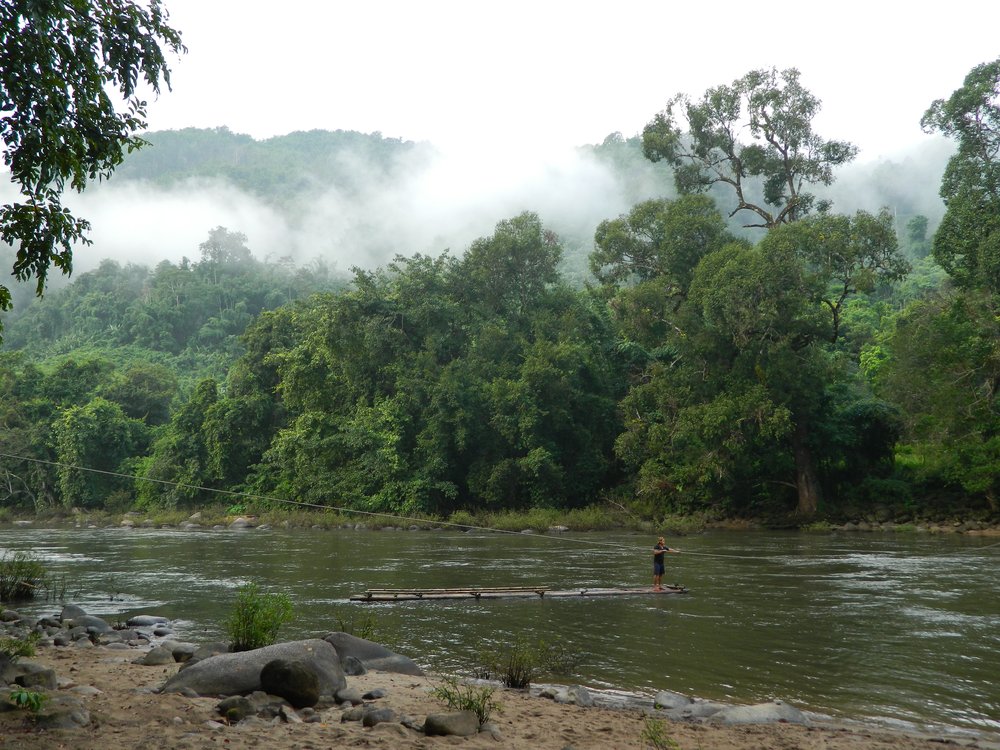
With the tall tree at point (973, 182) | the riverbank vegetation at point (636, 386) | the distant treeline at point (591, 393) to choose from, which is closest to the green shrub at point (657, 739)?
the riverbank vegetation at point (636, 386)

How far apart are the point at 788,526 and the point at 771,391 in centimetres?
535

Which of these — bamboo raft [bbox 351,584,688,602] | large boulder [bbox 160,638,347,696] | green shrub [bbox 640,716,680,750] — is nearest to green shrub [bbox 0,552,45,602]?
bamboo raft [bbox 351,584,688,602]

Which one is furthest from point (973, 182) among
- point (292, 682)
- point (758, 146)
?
point (292, 682)

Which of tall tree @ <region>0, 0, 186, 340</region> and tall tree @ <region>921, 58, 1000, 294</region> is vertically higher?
tall tree @ <region>921, 58, 1000, 294</region>

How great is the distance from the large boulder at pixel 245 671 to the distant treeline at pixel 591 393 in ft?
40.1

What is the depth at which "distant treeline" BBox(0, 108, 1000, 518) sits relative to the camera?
29203mm

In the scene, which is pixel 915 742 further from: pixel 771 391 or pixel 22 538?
pixel 22 538

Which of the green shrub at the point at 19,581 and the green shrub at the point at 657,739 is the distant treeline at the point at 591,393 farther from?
the green shrub at the point at 657,739

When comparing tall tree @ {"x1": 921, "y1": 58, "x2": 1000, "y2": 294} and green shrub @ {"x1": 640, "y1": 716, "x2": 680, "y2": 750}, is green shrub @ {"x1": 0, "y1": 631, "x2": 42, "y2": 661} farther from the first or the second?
tall tree @ {"x1": 921, "y1": 58, "x2": 1000, "y2": 294}

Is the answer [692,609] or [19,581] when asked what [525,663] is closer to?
[692,609]

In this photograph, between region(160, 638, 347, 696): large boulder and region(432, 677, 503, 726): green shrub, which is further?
region(160, 638, 347, 696): large boulder

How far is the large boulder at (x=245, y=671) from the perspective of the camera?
730 cm

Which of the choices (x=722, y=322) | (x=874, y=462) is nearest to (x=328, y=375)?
(x=722, y=322)

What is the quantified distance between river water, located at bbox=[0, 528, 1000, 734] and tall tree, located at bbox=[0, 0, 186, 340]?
20.3ft
